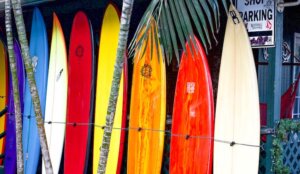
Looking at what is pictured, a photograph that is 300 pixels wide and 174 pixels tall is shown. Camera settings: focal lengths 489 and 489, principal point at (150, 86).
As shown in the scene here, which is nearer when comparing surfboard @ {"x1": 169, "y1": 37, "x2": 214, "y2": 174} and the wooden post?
the wooden post

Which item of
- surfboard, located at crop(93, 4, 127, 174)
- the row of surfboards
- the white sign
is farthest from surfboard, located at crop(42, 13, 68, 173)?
the white sign

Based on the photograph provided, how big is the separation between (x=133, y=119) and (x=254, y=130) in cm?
157

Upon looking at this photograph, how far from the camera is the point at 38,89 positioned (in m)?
6.70

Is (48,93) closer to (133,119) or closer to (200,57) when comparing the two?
(133,119)

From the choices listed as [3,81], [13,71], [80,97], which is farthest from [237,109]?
[3,81]

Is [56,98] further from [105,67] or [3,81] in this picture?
[3,81]

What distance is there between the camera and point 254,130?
174 inches

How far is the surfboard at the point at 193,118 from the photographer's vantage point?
479cm

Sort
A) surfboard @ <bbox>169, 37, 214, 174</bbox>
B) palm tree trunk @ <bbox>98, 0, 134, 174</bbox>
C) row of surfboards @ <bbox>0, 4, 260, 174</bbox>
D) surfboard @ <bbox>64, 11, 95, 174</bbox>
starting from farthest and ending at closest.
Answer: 1. surfboard @ <bbox>64, 11, 95, 174</bbox>
2. surfboard @ <bbox>169, 37, 214, 174</bbox>
3. row of surfboards @ <bbox>0, 4, 260, 174</bbox>
4. palm tree trunk @ <bbox>98, 0, 134, 174</bbox>

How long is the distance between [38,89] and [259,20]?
134 inches

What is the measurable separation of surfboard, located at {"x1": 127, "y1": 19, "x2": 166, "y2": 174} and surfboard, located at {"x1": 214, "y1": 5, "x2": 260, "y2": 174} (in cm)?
77

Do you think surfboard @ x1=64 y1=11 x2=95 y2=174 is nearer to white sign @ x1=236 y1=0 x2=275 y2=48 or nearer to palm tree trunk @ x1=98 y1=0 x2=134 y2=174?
white sign @ x1=236 y1=0 x2=275 y2=48

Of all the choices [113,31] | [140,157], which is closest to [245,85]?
[140,157]

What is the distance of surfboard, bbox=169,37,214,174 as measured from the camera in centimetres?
479
